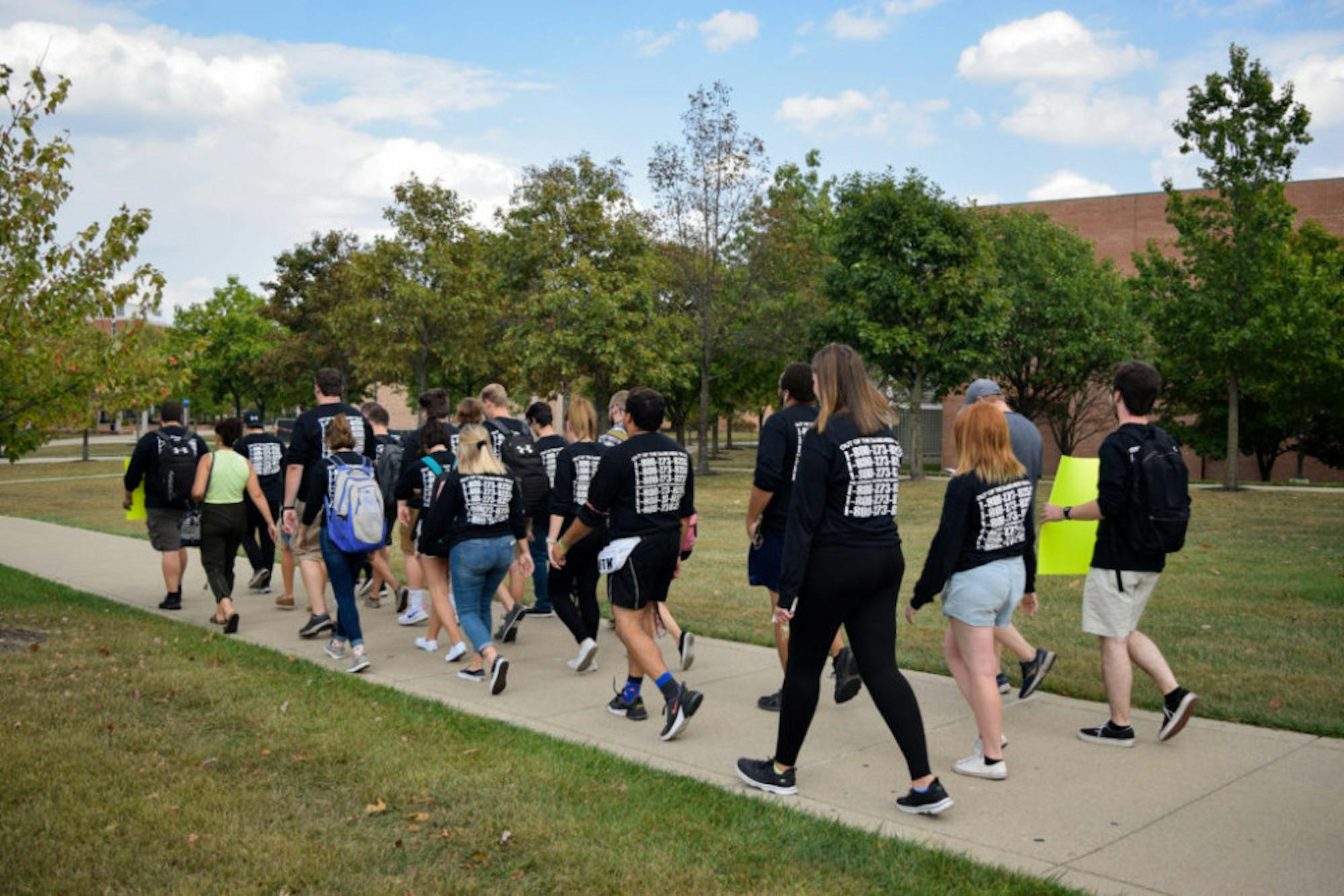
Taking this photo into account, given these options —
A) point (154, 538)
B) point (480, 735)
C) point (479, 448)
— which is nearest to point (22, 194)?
point (154, 538)

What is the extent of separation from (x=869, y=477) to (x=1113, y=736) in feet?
7.51

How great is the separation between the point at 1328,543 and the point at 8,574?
1667cm

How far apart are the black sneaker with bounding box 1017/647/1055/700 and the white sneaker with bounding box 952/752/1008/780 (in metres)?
1.34

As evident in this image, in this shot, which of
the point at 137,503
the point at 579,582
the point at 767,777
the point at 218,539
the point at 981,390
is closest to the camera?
the point at 767,777

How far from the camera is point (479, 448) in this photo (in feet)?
23.6

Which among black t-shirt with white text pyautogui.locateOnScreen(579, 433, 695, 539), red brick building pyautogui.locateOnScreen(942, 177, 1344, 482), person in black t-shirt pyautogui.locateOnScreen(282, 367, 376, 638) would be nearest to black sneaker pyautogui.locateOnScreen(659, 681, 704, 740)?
black t-shirt with white text pyautogui.locateOnScreen(579, 433, 695, 539)

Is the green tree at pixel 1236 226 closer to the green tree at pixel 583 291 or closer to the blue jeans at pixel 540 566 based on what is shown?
the green tree at pixel 583 291

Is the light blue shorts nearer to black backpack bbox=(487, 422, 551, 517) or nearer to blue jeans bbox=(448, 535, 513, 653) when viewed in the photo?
blue jeans bbox=(448, 535, 513, 653)

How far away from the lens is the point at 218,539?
948 cm

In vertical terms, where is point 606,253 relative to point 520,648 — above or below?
above

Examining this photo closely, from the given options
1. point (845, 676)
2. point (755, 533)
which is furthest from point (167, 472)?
point (845, 676)

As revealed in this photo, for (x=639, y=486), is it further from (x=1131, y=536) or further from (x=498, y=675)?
(x=1131, y=536)

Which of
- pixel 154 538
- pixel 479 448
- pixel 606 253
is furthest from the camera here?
pixel 606 253

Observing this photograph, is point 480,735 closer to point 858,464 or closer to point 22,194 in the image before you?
point 858,464
